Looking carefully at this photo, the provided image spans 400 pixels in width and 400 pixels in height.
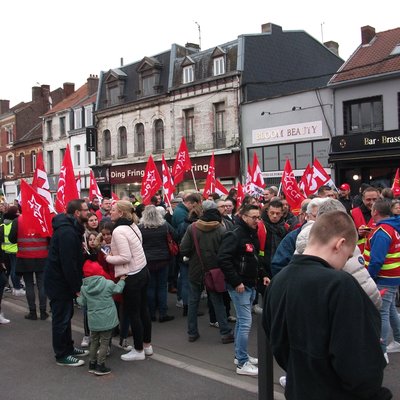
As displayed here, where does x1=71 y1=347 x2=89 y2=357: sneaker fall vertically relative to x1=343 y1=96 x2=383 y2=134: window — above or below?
below

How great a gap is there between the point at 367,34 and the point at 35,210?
794 inches

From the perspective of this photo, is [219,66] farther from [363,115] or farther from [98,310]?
[98,310]

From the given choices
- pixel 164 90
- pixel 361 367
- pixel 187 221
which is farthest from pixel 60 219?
pixel 164 90

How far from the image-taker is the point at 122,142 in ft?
102

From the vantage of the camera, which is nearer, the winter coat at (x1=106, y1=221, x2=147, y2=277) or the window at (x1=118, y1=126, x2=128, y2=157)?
the winter coat at (x1=106, y1=221, x2=147, y2=277)

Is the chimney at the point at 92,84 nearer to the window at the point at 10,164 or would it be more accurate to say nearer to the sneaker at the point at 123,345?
the window at the point at 10,164

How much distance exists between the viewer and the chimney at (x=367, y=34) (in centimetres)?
2225

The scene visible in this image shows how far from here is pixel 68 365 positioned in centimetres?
543

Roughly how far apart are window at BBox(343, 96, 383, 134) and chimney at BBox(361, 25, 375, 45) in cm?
419

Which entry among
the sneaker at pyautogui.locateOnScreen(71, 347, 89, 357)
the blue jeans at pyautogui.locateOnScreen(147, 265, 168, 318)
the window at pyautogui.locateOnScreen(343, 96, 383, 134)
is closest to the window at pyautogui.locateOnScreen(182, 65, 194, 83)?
the window at pyautogui.locateOnScreen(343, 96, 383, 134)

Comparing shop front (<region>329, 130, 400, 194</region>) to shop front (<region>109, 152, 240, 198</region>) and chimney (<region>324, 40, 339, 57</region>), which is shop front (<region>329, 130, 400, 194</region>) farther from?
chimney (<region>324, 40, 339, 57</region>)

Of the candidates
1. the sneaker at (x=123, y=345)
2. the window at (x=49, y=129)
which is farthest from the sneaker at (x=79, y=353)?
the window at (x=49, y=129)

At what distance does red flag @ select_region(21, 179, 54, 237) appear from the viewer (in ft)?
21.9

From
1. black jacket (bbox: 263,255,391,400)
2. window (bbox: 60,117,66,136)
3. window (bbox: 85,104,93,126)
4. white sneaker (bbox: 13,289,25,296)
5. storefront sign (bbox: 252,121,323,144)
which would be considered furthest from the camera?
window (bbox: 60,117,66,136)
